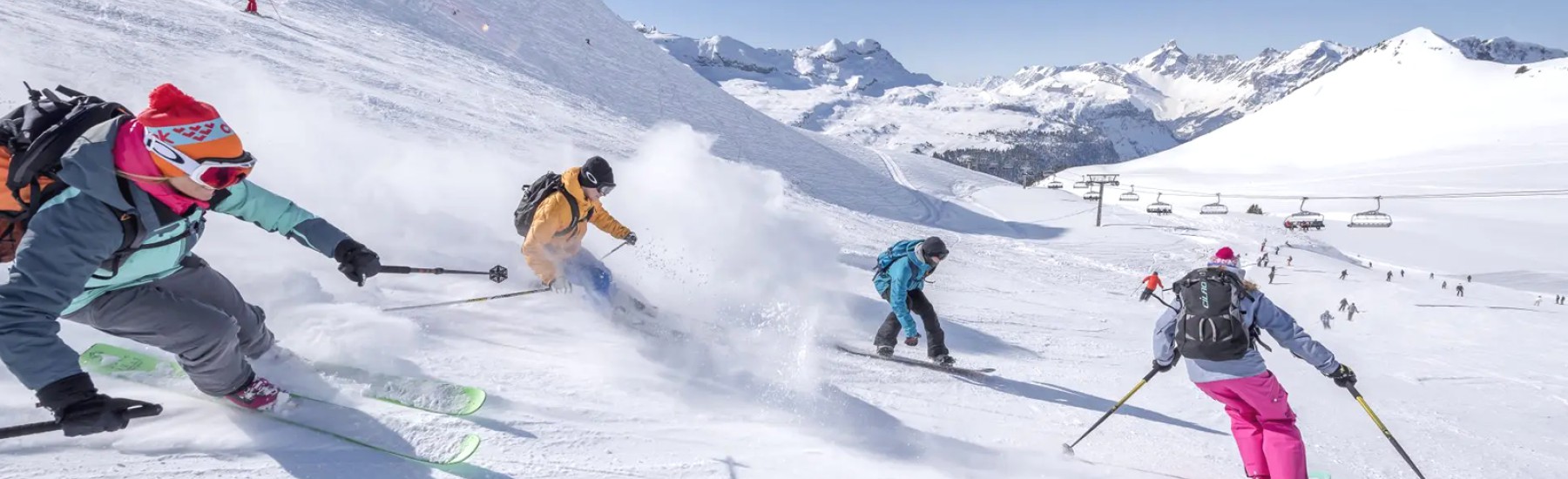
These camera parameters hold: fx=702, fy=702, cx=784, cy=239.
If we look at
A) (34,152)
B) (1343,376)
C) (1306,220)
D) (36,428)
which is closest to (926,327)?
(1343,376)

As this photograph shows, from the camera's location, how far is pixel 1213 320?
466 cm

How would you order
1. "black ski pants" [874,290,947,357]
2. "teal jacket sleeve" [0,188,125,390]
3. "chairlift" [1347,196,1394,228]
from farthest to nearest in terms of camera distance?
1. "chairlift" [1347,196,1394,228]
2. "black ski pants" [874,290,947,357]
3. "teal jacket sleeve" [0,188,125,390]

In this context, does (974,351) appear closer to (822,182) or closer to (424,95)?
(424,95)

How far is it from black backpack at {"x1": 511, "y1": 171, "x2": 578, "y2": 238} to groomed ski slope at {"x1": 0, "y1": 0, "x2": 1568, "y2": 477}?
0.76 metres

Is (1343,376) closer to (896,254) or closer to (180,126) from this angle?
(896,254)

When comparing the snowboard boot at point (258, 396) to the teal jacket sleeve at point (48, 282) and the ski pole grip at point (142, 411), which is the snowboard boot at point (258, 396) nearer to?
the ski pole grip at point (142, 411)

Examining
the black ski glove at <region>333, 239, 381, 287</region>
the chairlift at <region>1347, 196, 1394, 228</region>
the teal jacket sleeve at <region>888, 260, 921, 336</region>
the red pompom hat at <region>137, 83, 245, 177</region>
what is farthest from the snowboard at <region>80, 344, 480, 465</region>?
the chairlift at <region>1347, 196, 1394, 228</region>

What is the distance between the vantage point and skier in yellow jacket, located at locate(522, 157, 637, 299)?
21.8 ft

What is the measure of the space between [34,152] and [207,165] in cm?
49

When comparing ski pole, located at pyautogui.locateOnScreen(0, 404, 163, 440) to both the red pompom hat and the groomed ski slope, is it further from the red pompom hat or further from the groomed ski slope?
the red pompom hat

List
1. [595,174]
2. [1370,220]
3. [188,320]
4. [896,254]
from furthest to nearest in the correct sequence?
[1370,220] < [896,254] < [595,174] < [188,320]

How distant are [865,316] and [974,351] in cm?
179

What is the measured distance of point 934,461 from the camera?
15.3ft

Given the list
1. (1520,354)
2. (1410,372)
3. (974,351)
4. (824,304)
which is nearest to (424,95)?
(824,304)
